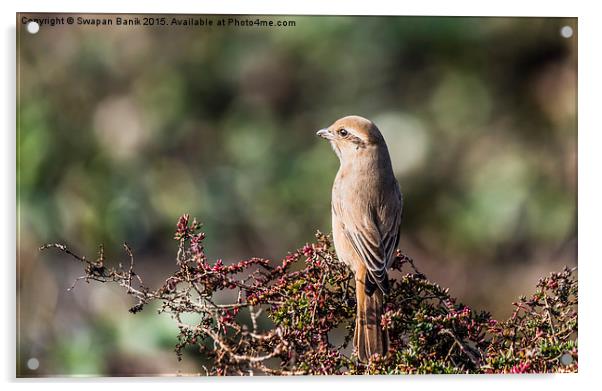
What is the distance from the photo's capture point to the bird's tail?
468 cm

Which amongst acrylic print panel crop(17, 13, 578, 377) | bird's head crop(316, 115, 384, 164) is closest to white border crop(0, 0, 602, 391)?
acrylic print panel crop(17, 13, 578, 377)

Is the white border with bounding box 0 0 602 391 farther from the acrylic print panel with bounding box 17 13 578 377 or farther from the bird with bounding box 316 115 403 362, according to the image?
the bird with bounding box 316 115 403 362

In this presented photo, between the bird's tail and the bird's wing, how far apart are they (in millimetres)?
107

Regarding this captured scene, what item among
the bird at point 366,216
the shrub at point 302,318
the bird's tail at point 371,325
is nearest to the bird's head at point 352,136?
the bird at point 366,216

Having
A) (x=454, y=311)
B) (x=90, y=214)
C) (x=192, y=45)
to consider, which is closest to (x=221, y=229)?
(x=90, y=214)

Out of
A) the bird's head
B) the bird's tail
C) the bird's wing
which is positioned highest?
the bird's head

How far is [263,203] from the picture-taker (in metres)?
4.78

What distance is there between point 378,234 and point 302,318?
0.63 metres

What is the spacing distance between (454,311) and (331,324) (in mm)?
698

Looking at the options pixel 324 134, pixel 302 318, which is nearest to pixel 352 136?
pixel 324 134
